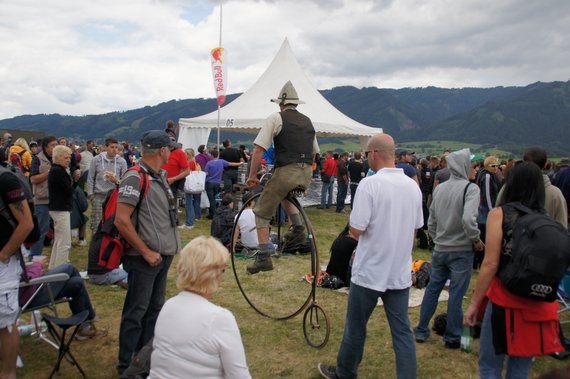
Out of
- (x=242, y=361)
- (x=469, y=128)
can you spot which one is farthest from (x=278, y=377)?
(x=469, y=128)

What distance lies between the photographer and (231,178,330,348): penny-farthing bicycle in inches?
181

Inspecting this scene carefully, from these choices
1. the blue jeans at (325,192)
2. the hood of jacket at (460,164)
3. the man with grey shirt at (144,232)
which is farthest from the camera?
the blue jeans at (325,192)

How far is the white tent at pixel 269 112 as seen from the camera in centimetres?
1504

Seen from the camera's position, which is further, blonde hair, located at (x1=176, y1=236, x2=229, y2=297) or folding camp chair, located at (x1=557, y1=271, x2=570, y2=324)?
folding camp chair, located at (x1=557, y1=271, x2=570, y2=324)

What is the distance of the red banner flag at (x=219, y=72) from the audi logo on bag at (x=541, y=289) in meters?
12.8

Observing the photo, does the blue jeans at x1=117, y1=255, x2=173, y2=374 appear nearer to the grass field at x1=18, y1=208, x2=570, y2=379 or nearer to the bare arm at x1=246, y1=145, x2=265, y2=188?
the grass field at x1=18, y1=208, x2=570, y2=379

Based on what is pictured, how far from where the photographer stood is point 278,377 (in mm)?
3953

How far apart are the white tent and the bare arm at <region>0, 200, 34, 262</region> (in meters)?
11.3

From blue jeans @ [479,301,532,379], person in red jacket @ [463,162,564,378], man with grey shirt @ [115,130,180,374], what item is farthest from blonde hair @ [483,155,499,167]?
man with grey shirt @ [115,130,180,374]

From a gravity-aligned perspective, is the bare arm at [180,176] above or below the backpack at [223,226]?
above

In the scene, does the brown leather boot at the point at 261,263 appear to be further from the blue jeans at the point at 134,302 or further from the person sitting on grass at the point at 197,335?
the person sitting on grass at the point at 197,335

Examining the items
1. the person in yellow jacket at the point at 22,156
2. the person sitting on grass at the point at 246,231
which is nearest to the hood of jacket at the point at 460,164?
the person sitting on grass at the point at 246,231

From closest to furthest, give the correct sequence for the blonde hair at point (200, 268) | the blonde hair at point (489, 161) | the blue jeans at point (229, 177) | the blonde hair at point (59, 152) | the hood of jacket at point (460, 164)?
the blonde hair at point (200, 268) < the hood of jacket at point (460, 164) < the blonde hair at point (59, 152) < the blonde hair at point (489, 161) < the blue jeans at point (229, 177)

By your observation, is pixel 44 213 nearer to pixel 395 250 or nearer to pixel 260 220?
pixel 260 220
